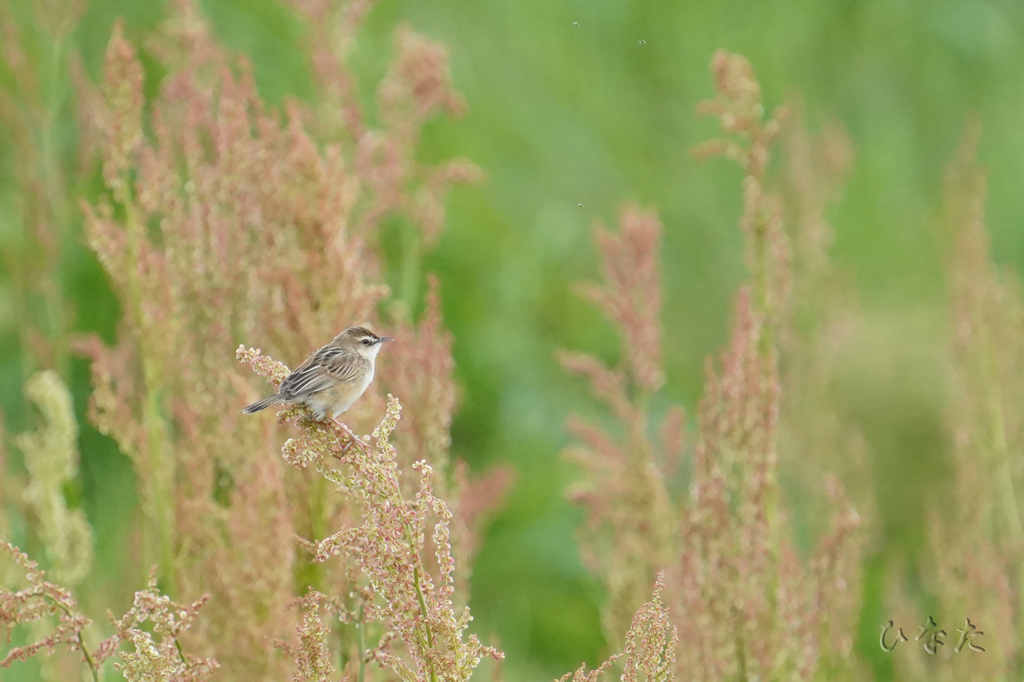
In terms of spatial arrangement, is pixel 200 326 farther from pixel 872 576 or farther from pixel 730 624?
pixel 872 576

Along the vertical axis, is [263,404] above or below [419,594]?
above

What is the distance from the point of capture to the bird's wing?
6.85 feet

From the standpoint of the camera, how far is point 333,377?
7.16 feet

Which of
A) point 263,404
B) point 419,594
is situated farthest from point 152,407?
point 419,594

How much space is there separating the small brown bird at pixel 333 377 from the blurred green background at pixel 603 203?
7.48ft

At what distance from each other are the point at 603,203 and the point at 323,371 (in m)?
5.00

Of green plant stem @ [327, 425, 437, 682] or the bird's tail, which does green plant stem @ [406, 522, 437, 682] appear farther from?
the bird's tail

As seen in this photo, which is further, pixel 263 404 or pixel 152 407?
pixel 152 407

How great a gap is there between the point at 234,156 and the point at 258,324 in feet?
1.41

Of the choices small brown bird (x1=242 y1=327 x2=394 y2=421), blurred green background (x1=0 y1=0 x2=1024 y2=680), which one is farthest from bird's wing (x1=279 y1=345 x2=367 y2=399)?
blurred green background (x1=0 y1=0 x2=1024 y2=680)

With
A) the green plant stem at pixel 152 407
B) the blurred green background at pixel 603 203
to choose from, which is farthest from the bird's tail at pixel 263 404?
the blurred green background at pixel 603 203

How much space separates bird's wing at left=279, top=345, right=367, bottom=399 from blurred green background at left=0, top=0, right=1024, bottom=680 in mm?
2343

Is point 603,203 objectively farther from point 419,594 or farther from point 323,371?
point 419,594

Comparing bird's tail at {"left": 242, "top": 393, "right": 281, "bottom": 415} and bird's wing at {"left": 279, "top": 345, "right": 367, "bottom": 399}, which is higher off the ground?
bird's wing at {"left": 279, "top": 345, "right": 367, "bottom": 399}
